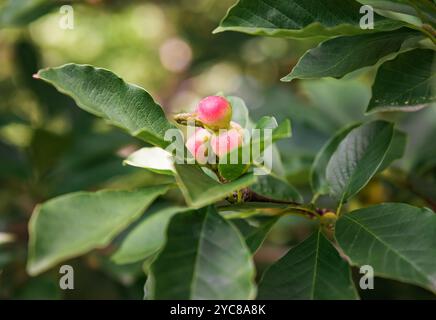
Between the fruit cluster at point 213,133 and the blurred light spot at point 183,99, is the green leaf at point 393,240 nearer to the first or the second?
the fruit cluster at point 213,133

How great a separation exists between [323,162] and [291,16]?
300mm

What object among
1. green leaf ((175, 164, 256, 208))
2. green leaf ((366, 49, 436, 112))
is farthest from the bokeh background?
green leaf ((175, 164, 256, 208))

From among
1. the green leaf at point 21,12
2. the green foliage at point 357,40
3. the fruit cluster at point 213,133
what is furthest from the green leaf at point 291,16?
the green leaf at point 21,12

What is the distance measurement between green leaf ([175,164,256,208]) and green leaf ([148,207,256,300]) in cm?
3

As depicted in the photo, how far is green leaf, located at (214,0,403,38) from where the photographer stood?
0.78m

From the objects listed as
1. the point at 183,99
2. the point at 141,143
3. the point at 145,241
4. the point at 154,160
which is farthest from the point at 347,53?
the point at 183,99

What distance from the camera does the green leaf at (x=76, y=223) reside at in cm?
54

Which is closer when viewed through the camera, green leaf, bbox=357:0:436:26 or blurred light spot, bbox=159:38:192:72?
green leaf, bbox=357:0:436:26

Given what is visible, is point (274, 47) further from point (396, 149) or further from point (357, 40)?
point (357, 40)

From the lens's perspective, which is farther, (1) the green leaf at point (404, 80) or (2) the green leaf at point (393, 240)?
(1) the green leaf at point (404, 80)

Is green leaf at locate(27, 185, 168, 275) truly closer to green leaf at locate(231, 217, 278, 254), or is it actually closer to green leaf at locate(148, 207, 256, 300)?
green leaf at locate(148, 207, 256, 300)

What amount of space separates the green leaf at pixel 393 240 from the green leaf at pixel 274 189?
14 cm

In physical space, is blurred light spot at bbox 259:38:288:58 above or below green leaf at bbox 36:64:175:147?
above
